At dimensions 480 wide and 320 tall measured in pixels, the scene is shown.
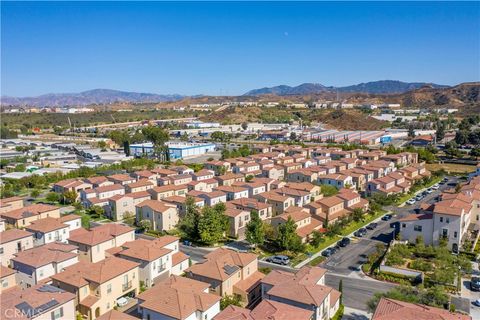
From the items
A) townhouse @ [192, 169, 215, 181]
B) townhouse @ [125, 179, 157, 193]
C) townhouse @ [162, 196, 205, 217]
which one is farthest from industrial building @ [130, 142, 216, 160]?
townhouse @ [162, 196, 205, 217]

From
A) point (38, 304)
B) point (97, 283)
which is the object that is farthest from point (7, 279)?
point (38, 304)

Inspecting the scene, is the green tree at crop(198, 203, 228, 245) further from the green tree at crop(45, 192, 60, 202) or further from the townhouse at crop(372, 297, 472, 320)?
the green tree at crop(45, 192, 60, 202)

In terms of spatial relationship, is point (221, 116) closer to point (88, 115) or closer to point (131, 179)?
point (88, 115)

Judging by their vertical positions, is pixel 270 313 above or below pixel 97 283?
below

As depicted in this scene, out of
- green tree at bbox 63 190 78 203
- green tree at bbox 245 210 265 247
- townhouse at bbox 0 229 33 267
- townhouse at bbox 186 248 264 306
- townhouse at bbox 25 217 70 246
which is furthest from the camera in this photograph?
green tree at bbox 63 190 78 203

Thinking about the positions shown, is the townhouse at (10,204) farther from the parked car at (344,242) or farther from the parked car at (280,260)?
the parked car at (344,242)

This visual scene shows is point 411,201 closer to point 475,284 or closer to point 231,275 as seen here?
point 475,284

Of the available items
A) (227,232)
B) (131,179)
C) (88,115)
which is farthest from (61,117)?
(227,232)

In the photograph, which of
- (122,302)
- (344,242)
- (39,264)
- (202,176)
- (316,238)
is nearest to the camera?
(122,302)
